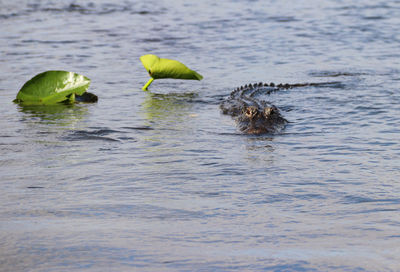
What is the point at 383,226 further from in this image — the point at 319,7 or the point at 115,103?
the point at 319,7

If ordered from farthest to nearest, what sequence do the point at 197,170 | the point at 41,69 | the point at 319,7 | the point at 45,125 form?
the point at 319,7 < the point at 41,69 < the point at 45,125 < the point at 197,170

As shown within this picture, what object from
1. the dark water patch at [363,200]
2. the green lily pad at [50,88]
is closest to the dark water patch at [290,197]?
the dark water patch at [363,200]

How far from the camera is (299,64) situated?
35.6 ft

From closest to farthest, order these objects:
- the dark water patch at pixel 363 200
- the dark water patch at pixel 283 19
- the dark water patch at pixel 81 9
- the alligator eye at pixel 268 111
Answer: the dark water patch at pixel 363 200, the alligator eye at pixel 268 111, the dark water patch at pixel 283 19, the dark water patch at pixel 81 9

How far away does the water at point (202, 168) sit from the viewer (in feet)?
9.78

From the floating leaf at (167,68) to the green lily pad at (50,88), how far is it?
1016 millimetres

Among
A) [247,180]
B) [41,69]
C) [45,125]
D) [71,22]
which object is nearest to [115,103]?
[45,125]

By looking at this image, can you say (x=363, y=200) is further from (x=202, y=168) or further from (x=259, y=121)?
(x=259, y=121)

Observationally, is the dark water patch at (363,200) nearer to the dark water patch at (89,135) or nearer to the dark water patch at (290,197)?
the dark water patch at (290,197)

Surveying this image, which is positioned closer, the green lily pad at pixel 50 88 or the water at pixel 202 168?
the water at pixel 202 168

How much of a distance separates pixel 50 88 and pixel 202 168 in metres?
3.45

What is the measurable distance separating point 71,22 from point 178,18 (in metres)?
2.87

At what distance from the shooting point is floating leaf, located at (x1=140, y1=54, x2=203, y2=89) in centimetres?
817

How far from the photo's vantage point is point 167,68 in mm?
8195
